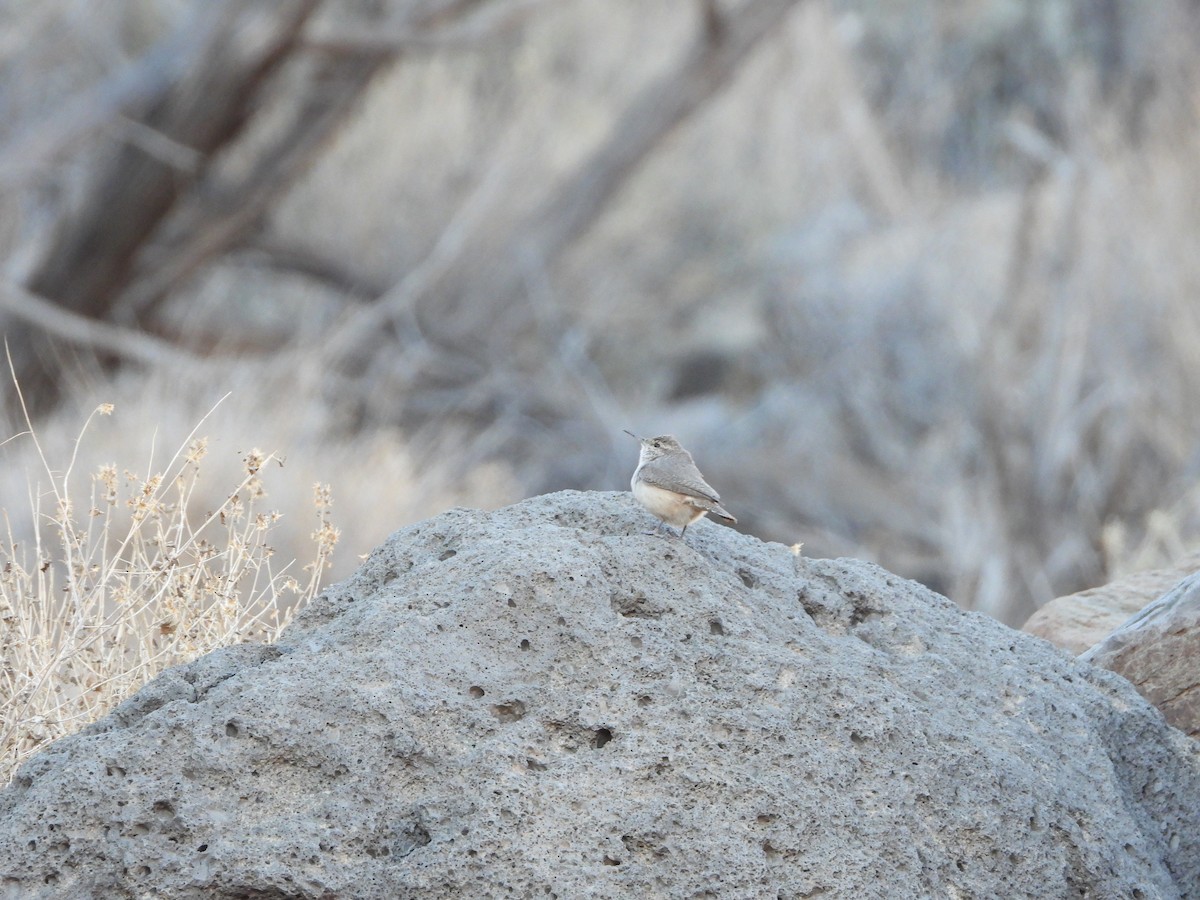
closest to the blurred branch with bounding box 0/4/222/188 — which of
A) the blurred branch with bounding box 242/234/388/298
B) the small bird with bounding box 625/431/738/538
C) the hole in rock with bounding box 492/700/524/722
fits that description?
the blurred branch with bounding box 242/234/388/298

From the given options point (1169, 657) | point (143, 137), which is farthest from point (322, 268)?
point (1169, 657)

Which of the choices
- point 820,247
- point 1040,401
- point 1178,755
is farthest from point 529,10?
point 1178,755

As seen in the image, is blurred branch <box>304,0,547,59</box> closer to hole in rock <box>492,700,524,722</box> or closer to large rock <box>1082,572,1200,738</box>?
large rock <box>1082,572,1200,738</box>

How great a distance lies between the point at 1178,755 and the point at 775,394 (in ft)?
34.1

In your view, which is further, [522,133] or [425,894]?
[522,133]

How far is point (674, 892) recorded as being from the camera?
2.59 metres

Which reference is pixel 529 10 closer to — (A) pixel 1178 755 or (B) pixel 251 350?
(B) pixel 251 350

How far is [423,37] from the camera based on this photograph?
9820 mm

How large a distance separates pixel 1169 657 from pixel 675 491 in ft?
4.33

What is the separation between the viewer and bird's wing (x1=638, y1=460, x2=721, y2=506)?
297 cm

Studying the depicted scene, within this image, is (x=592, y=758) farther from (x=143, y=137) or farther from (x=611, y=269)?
(x=611, y=269)

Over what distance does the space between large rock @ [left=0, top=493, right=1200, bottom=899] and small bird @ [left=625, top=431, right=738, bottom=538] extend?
79 millimetres

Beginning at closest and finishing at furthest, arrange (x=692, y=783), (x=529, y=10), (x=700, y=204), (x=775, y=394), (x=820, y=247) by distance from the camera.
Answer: (x=692, y=783) → (x=529, y=10) → (x=775, y=394) → (x=820, y=247) → (x=700, y=204)

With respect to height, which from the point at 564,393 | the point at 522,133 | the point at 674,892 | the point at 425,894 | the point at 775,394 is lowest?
the point at 425,894
